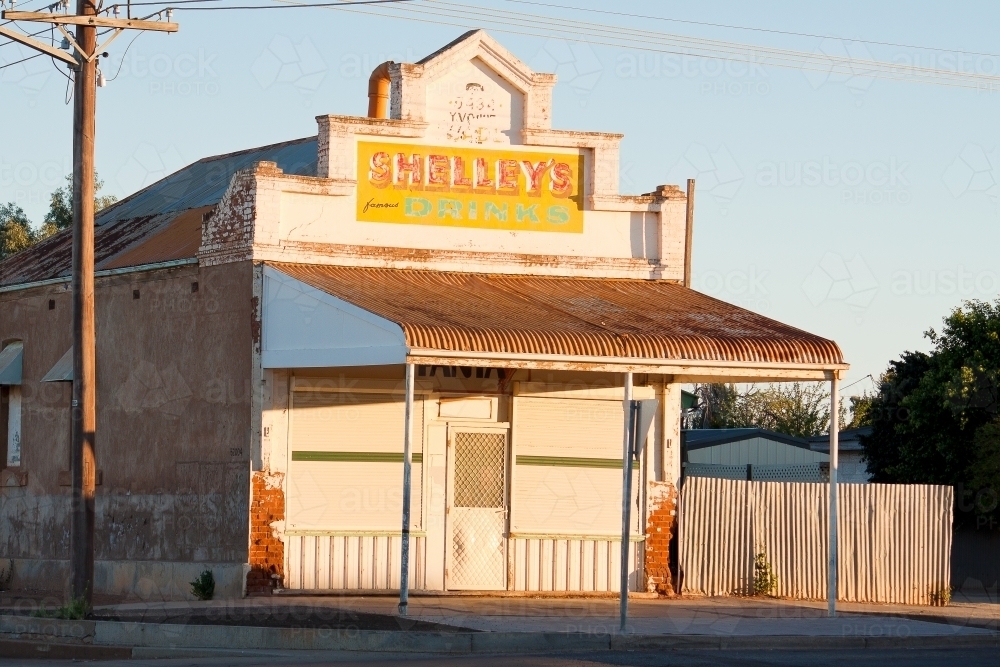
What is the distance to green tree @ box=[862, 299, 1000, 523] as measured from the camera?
25873 mm

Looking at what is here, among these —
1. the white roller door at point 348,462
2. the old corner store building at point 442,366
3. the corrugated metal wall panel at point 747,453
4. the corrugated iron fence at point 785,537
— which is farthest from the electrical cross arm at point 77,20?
the corrugated metal wall panel at point 747,453

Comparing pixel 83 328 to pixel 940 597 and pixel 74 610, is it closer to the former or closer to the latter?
pixel 74 610

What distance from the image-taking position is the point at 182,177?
26.0 metres

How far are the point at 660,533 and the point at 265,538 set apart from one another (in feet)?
18.1

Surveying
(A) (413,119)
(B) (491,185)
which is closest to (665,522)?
(B) (491,185)

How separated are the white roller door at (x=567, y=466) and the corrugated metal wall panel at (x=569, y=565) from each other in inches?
6.7

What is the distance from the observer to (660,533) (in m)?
20.7

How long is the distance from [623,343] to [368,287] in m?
3.34

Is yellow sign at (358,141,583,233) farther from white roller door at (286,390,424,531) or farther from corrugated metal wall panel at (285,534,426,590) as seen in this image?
corrugated metal wall panel at (285,534,426,590)

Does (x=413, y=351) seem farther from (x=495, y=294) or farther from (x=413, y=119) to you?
(x=413, y=119)

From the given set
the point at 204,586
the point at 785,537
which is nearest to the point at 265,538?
the point at 204,586

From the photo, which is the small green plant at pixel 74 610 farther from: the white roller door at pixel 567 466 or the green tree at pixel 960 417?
the green tree at pixel 960 417

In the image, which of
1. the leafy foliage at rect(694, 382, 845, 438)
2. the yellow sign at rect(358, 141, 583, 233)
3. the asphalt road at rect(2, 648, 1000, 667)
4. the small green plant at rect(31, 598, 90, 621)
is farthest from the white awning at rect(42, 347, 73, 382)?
the leafy foliage at rect(694, 382, 845, 438)

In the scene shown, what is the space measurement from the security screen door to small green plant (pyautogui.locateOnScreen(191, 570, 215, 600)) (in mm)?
3051
